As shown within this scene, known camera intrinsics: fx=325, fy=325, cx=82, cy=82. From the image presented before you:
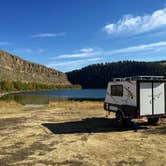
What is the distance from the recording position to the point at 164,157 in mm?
11594

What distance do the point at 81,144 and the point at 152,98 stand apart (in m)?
6.06

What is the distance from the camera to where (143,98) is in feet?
59.4

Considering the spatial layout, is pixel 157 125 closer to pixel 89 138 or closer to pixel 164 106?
pixel 164 106

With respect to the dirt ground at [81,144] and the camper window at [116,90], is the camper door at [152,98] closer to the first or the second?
the dirt ground at [81,144]

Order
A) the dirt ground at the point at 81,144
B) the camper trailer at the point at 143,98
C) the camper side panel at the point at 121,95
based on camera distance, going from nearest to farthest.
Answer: the dirt ground at the point at 81,144
the camper trailer at the point at 143,98
the camper side panel at the point at 121,95

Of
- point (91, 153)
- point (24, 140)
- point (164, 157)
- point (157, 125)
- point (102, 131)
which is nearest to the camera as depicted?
point (164, 157)

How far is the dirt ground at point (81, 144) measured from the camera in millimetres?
11453

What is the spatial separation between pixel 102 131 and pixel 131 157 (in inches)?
243

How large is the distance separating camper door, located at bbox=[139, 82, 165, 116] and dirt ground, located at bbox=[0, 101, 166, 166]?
3.31 ft

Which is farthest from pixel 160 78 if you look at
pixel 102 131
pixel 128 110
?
pixel 102 131

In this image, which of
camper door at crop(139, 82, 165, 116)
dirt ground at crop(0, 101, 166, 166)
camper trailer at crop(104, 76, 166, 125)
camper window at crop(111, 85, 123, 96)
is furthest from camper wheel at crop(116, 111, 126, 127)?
camper door at crop(139, 82, 165, 116)

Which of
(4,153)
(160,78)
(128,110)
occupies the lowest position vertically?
(4,153)

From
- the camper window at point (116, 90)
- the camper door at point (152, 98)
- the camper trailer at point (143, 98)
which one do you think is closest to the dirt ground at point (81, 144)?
the camper trailer at point (143, 98)

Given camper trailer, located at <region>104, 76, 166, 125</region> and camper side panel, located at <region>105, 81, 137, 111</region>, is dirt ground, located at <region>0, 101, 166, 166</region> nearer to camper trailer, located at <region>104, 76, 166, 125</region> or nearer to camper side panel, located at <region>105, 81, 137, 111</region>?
camper trailer, located at <region>104, 76, 166, 125</region>
